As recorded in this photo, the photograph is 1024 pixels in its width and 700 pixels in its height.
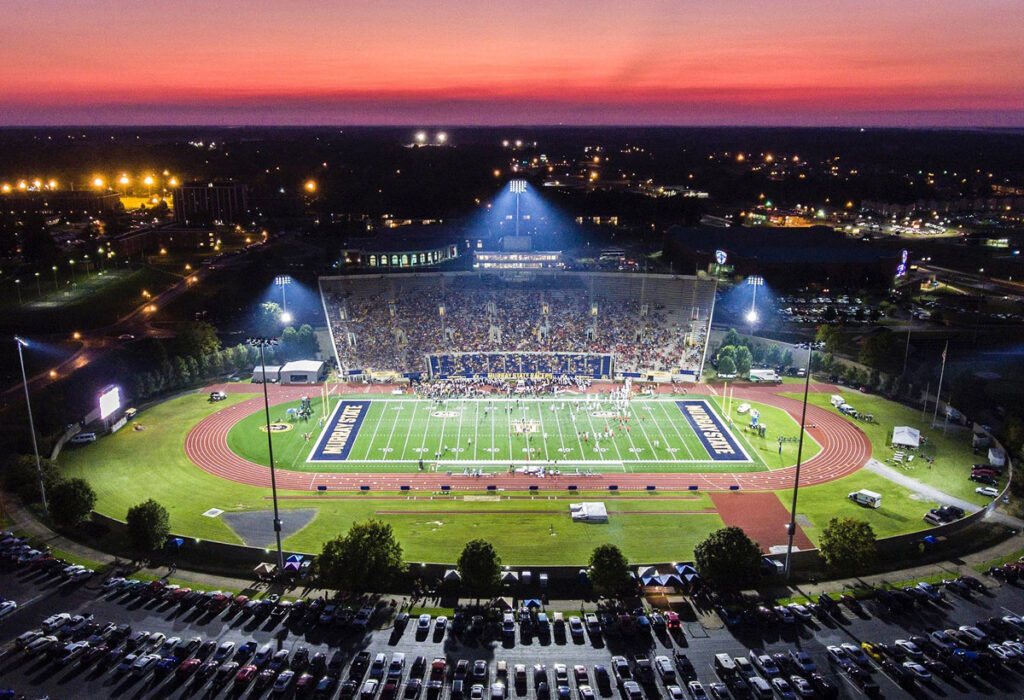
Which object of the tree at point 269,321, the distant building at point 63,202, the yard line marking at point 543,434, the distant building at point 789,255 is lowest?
the yard line marking at point 543,434

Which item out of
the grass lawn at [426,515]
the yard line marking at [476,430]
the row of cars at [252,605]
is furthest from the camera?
the yard line marking at [476,430]

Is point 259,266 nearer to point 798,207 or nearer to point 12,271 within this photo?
point 12,271

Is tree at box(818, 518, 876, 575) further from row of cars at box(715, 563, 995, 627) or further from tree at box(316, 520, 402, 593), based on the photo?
tree at box(316, 520, 402, 593)

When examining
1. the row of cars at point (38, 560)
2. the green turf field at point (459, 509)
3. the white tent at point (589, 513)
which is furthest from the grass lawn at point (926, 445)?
the row of cars at point (38, 560)

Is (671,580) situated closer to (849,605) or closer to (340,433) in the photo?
(849,605)

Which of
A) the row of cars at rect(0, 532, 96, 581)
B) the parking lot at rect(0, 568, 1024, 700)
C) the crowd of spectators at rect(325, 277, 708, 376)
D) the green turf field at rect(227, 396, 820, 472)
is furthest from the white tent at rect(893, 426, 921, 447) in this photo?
the row of cars at rect(0, 532, 96, 581)

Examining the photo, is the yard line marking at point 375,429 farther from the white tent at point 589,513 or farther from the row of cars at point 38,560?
the row of cars at point 38,560
